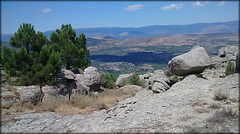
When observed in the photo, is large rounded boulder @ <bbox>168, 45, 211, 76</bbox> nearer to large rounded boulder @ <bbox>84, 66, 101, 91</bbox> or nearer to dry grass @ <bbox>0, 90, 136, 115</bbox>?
dry grass @ <bbox>0, 90, 136, 115</bbox>

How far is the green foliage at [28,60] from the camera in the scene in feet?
38.9

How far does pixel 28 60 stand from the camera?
12305 mm

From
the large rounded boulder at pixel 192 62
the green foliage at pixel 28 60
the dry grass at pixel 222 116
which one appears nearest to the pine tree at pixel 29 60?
the green foliage at pixel 28 60

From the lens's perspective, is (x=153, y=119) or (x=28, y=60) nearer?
(x=153, y=119)

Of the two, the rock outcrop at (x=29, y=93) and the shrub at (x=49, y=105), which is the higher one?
the rock outcrop at (x=29, y=93)

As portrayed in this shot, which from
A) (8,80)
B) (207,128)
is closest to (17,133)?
(8,80)

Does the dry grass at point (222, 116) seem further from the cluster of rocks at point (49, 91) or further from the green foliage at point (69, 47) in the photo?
the green foliage at point (69, 47)

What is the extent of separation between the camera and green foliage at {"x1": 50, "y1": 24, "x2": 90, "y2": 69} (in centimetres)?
1773

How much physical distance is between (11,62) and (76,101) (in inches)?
175

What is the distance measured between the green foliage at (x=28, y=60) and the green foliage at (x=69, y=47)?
4.43m

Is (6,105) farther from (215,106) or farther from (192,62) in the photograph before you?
(192,62)

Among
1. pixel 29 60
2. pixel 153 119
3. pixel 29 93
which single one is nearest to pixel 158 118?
pixel 153 119

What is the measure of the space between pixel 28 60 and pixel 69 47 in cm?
551

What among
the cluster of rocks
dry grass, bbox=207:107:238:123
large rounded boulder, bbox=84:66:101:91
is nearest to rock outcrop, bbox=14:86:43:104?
the cluster of rocks
